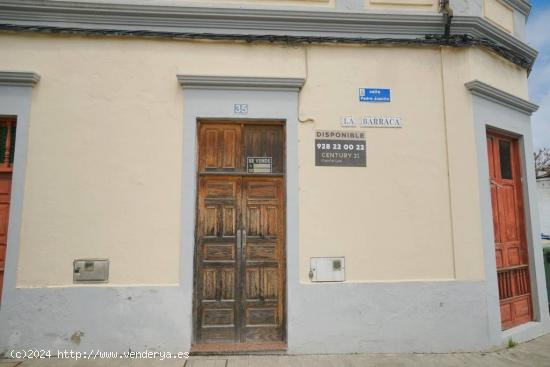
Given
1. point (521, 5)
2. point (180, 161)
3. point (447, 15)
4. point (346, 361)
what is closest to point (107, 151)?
point (180, 161)

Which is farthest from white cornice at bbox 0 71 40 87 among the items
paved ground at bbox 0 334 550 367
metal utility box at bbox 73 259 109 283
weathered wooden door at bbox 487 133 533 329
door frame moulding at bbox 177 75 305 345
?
weathered wooden door at bbox 487 133 533 329

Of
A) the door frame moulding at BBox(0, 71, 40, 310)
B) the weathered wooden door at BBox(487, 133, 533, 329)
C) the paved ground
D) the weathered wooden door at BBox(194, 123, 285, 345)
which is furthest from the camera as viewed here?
the weathered wooden door at BBox(487, 133, 533, 329)

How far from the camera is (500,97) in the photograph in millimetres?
5008

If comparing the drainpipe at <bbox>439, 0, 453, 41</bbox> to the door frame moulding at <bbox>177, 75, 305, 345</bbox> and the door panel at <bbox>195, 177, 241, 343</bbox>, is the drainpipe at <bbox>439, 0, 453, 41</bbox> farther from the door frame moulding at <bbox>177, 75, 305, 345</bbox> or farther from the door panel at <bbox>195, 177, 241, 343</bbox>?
the door panel at <bbox>195, 177, 241, 343</bbox>

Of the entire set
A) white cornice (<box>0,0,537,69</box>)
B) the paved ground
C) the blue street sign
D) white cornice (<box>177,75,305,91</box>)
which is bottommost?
the paved ground

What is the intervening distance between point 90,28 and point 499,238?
643cm

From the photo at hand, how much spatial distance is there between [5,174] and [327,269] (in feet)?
14.2

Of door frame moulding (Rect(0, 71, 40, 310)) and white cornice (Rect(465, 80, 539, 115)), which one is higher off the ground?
white cornice (Rect(465, 80, 539, 115))

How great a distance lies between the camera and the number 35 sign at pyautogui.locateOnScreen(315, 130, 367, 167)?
4516mm

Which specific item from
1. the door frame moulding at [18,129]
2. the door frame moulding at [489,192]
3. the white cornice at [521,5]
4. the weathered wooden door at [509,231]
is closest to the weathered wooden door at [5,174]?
the door frame moulding at [18,129]

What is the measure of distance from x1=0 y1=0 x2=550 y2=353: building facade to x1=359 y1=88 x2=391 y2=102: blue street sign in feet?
0.10

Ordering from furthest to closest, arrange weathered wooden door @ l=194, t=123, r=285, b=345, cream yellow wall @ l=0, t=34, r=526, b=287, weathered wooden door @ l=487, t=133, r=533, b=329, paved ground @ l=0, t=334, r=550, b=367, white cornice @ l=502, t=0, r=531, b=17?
white cornice @ l=502, t=0, r=531, b=17
weathered wooden door @ l=487, t=133, r=533, b=329
weathered wooden door @ l=194, t=123, r=285, b=345
cream yellow wall @ l=0, t=34, r=526, b=287
paved ground @ l=0, t=334, r=550, b=367

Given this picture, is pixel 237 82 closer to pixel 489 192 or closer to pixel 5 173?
pixel 5 173

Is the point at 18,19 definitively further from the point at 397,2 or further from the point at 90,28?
the point at 397,2
